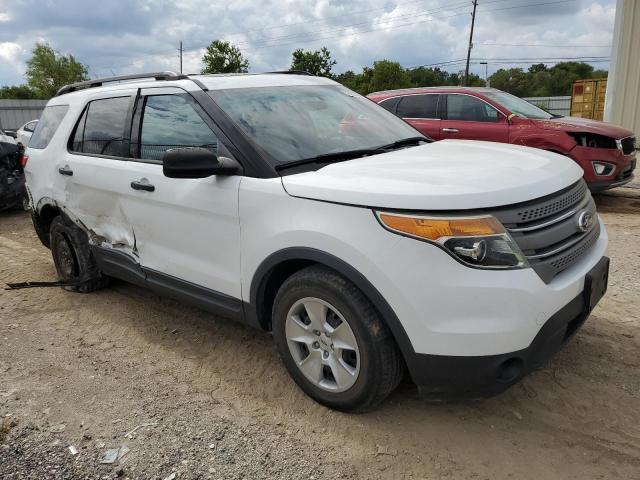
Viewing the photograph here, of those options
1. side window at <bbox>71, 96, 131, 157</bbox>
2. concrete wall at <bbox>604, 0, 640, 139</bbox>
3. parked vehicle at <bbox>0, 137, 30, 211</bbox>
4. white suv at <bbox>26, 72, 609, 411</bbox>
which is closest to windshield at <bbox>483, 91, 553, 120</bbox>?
white suv at <bbox>26, 72, 609, 411</bbox>

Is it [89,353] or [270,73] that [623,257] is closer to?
[270,73]

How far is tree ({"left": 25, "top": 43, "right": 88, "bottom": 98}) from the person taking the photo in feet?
198

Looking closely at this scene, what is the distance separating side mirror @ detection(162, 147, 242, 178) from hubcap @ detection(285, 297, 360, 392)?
33.7 inches

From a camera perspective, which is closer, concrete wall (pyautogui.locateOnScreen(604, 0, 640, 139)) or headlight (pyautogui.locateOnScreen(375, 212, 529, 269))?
headlight (pyautogui.locateOnScreen(375, 212, 529, 269))

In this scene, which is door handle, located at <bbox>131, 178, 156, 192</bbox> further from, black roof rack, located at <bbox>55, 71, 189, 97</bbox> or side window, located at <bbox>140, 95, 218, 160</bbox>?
black roof rack, located at <bbox>55, 71, 189, 97</bbox>

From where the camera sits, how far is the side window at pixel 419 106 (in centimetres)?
868

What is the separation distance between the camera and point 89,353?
381cm

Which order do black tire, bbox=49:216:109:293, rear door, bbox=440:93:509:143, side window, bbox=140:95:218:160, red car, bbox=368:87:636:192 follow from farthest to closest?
rear door, bbox=440:93:509:143
red car, bbox=368:87:636:192
black tire, bbox=49:216:109:293
side window, bbox=140:95:218:160

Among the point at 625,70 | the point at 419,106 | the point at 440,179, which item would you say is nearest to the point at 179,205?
the point at 440,179

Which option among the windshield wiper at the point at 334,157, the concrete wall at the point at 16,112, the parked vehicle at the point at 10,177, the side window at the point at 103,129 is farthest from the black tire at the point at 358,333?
the concrete wall at the point at 16,112

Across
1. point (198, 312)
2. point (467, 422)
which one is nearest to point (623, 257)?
point (467, 422)

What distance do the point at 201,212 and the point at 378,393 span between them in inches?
57.8

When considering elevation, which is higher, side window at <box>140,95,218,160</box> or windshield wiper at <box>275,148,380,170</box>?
side window at <box>140,95,218,160</box>

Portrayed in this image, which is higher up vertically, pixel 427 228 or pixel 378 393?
pixel 427 228
